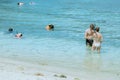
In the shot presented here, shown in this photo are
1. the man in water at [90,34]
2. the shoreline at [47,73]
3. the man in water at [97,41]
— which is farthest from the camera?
the man in water at [90,34]

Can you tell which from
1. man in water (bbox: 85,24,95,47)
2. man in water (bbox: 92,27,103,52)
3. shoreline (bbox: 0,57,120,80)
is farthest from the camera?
man in water (bbox: 85,24,95,47)

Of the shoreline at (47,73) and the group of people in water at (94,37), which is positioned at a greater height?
the group of people in water at (94,37)

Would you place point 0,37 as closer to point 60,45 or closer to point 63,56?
point 60,45

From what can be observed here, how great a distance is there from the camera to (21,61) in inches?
782

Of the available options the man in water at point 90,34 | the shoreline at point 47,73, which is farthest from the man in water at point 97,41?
the shoreline at point 47,73

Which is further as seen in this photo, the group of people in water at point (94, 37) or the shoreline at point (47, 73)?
the group of people in water at point (94, 37)

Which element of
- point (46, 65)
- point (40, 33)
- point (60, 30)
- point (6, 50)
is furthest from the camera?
point (60, 30)

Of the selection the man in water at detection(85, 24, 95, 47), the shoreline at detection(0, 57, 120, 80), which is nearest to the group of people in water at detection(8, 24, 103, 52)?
the man in water at detection(85, 24, 95, 47)

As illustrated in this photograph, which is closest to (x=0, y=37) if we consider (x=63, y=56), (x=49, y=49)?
(x=49, y=49)

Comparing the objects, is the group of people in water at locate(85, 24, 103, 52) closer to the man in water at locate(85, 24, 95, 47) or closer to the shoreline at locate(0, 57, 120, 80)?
the man in water at locate(85, 24, 95, 47)

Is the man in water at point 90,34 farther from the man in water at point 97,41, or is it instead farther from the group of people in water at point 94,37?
the man in water at point 97,41

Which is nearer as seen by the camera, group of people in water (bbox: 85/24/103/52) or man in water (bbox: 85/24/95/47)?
group of people in water (bbox: 85/24/103/52)

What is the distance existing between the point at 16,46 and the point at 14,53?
2640mm

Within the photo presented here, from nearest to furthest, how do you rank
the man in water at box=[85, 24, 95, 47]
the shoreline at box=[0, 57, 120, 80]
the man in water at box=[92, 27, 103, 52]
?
1. the shoreline at box=[0, 57, 120, 80]
2. the man in water at box=[92, 27, 103, 52]
3. the man in water at box=[85, 24, 95, 47]
